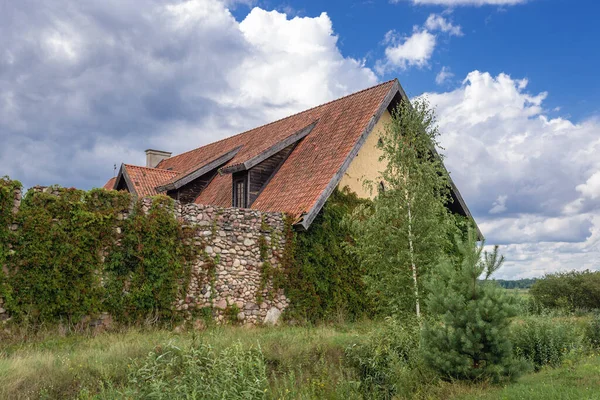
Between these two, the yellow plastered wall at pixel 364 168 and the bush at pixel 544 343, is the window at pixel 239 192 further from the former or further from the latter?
the bush at pixel 544 343

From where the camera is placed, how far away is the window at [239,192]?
1883cm

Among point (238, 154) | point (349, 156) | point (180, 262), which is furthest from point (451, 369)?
point (238, 154)

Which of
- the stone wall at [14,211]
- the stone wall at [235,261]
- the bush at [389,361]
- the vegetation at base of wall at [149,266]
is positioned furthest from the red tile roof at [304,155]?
the stone wall at [14,211]

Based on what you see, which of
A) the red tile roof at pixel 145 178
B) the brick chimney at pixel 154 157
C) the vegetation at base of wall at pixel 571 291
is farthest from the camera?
the brick chimney at pixel 154 157

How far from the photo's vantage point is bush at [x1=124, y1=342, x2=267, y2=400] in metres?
8.38

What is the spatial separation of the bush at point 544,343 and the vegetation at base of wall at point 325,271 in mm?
5135

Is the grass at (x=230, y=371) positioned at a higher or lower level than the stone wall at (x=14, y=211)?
lower

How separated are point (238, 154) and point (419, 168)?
11.0 m

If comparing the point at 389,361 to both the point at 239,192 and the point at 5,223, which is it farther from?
the point at 239,192

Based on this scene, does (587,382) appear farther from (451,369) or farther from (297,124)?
(297,124)

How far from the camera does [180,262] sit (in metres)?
14.0

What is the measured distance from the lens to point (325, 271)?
16.5m

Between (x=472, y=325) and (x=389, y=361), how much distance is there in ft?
7.79

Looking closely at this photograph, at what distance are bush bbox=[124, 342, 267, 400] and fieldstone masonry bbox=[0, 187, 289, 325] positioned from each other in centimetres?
451
